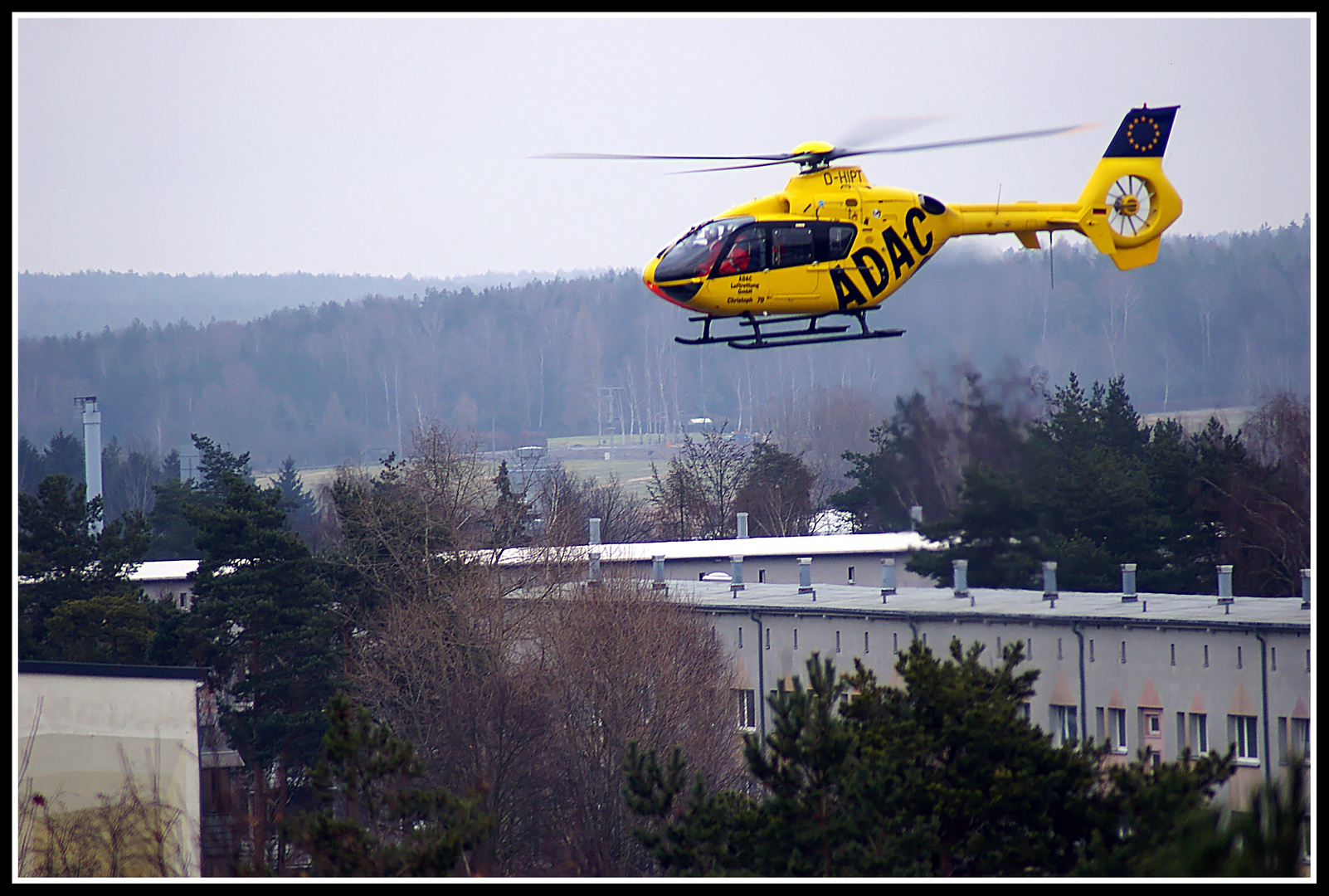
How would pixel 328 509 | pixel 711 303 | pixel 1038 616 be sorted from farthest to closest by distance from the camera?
pixel 328 509, pixel 1038 616, pixel 711 303

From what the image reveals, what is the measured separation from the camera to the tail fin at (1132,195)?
72.4ft

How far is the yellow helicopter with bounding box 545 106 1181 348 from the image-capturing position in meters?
18.1

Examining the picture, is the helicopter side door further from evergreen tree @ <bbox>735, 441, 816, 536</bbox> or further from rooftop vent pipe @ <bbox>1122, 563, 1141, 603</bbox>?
evergreen tree @ <bbox>735, 441, 816, 536</bbox>

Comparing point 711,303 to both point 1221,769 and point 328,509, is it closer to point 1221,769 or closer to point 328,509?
point 1221,769

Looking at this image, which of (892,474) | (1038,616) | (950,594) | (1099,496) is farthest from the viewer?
(892,474)

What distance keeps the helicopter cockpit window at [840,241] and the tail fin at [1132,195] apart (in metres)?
4.72

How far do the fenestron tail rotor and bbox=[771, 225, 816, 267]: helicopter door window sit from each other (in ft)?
19.7

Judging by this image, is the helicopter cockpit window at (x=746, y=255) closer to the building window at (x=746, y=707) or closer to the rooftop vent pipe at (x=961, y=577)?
the rooftop vent pipe at (x=961, y=577)

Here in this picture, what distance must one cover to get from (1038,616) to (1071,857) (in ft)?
52.2

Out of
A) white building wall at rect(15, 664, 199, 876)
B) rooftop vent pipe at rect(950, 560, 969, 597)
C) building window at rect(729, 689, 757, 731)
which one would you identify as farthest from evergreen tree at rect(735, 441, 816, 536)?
white building wall at rect(15, 664, 199, 876)

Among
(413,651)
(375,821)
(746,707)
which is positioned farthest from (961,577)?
(375,821)

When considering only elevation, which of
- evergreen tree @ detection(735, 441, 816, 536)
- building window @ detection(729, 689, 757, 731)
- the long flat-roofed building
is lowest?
building window @ detection(729, 689, 757, 731)

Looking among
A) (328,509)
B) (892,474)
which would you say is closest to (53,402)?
(328,509)
